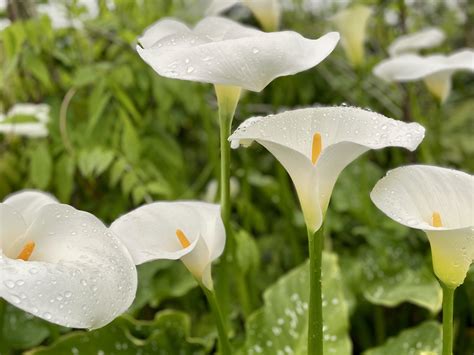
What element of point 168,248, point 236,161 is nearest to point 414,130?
point 168,248

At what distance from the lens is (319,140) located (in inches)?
19.0

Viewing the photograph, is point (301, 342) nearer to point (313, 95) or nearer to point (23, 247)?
point (23, 247)

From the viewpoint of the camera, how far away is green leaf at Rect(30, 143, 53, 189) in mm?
1017

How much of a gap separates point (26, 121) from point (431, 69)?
2.01 feet

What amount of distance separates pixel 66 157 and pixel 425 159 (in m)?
0.66

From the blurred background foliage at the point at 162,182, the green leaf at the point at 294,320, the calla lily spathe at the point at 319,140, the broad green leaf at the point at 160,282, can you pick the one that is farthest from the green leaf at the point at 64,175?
the calla lily spathe at the point at 319,140

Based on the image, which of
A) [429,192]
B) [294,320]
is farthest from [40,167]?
[429,192]

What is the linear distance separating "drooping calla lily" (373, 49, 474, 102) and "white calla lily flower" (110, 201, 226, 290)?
433mm

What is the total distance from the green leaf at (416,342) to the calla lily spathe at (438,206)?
0.35 metres

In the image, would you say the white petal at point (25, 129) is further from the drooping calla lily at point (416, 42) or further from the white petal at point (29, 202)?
the drooping calla lily at point (416, 42)

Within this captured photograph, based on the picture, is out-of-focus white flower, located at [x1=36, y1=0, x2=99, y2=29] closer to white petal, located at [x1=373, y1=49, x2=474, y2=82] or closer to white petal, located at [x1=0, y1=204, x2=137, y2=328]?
white petal, located at [x1=373, y1=49, x2=474, y2=82]

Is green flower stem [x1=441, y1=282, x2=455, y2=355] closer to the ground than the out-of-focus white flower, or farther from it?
closer to the ground

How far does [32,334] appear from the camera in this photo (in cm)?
86

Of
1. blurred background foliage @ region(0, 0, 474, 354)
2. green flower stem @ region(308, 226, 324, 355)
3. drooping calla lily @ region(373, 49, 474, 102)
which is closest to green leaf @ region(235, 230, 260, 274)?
blurred background foliage @ region(0, 0, 474, 354)
